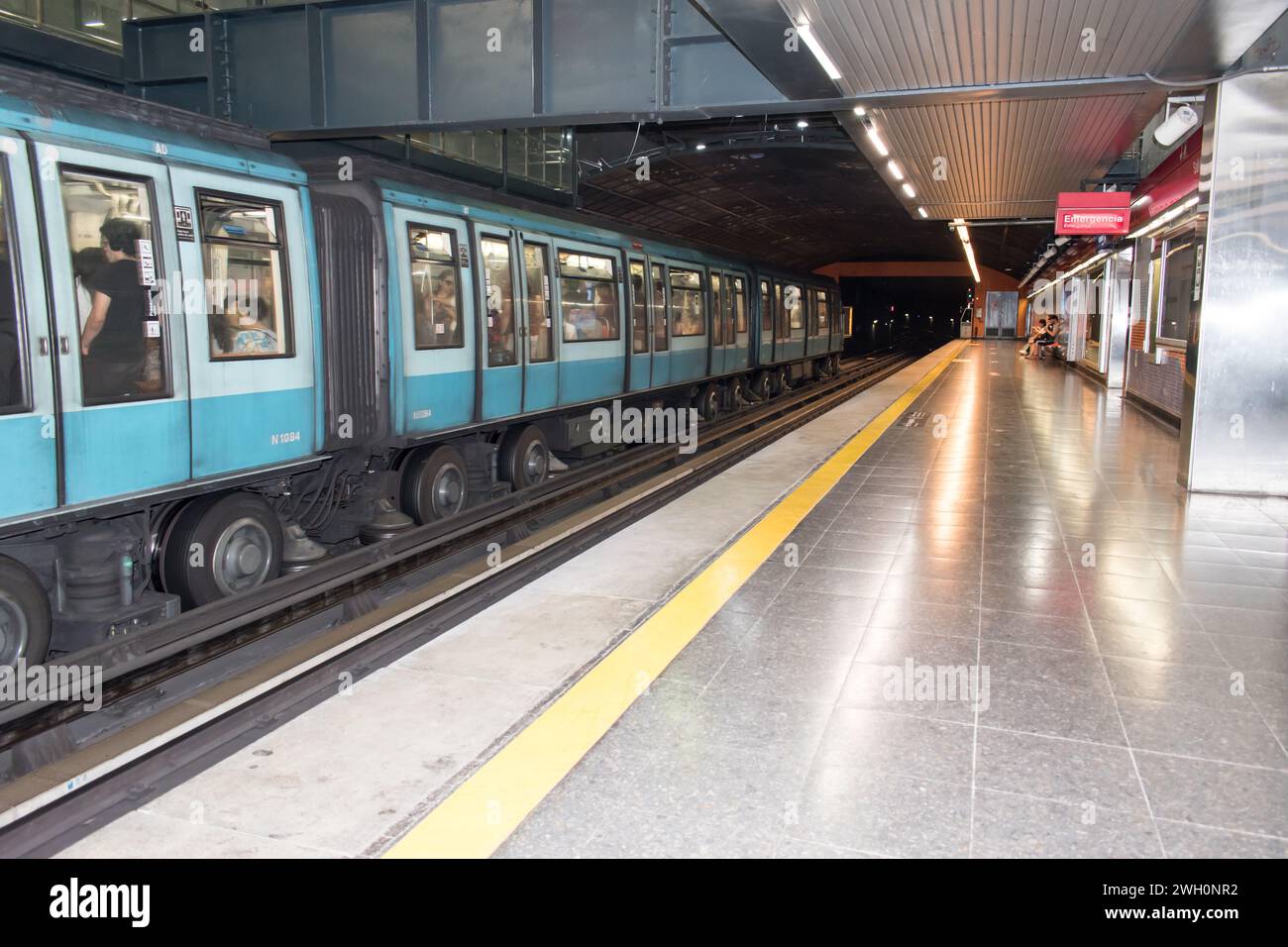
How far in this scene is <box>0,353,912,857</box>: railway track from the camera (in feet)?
12.9

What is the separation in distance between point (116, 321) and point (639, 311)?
8.71 metres

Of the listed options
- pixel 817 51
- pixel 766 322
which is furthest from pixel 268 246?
pixel 766 322

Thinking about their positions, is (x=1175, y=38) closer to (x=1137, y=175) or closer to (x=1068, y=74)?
(x=1068, y=74)

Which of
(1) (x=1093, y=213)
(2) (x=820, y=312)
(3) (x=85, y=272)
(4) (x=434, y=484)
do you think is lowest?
(4) (x=434, y=484)

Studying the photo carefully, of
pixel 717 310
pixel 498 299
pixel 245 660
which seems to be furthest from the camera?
pixel 717 310

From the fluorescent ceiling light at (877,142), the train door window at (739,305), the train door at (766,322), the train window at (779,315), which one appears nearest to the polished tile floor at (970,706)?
the fluorescent ceiling light at (877,142)

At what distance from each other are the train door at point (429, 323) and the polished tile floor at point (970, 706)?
348cm

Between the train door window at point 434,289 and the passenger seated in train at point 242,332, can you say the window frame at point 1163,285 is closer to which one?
the train door window at point 434,289

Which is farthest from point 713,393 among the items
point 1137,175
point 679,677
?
point 679,677

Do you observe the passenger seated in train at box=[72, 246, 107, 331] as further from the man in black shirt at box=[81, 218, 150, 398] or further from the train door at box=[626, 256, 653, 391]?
the train door at box=[626, 256, 653, 391]

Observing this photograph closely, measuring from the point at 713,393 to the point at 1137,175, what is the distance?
27.2 feet

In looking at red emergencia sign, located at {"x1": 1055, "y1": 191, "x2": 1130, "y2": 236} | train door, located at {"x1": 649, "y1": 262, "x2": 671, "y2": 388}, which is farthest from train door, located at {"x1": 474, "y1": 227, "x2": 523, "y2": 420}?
red emergencia sign, located at {"x1": 1055, "y1": 191, "x2": 1130, "y2": 236}

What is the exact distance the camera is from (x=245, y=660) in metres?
5.78

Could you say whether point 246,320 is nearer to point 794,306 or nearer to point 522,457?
point 522,457
